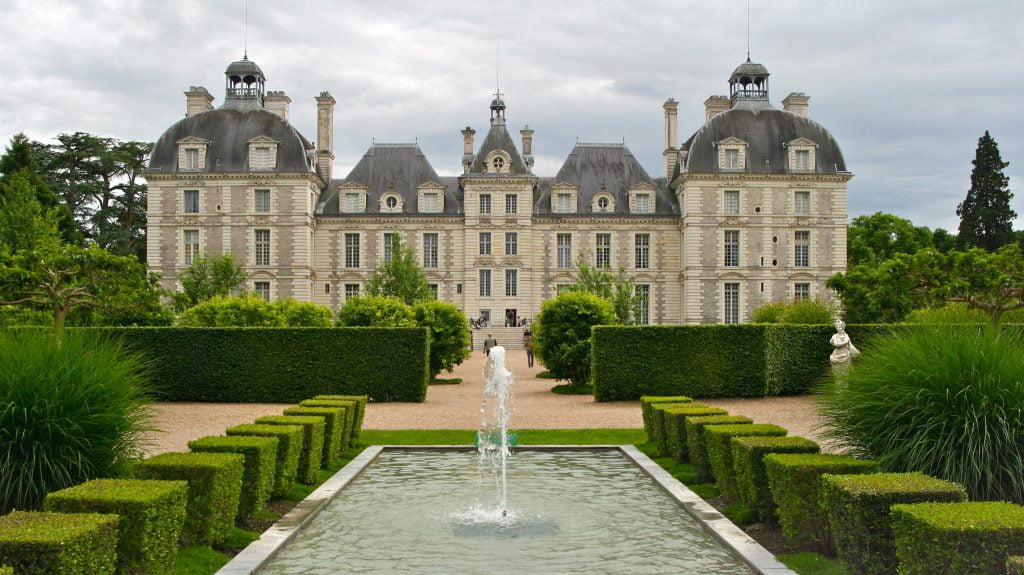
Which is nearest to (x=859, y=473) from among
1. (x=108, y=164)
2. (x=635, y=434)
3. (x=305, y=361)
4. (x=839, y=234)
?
A: (x=635, y=434)

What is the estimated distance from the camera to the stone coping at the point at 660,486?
5.84 metres

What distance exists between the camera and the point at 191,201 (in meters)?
41.1

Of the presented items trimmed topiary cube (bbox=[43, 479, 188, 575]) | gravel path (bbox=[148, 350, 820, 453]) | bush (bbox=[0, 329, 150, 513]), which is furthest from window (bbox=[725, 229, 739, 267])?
trimmed topiary cube (bbox=[43, 479, 188, 575])

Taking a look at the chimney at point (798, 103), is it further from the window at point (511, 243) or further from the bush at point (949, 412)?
the bush at point (949, 412)

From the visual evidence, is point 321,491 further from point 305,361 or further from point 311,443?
point 305,361

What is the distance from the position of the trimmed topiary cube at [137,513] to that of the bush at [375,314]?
15.1 metres

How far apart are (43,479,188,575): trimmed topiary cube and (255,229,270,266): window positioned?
36.8 meters

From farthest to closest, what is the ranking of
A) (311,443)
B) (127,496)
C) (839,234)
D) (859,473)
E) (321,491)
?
(839,234) → (311,443) → (321,491) → (859,473) → (127,496)

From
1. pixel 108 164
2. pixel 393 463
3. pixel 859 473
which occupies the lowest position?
pixel 393 463

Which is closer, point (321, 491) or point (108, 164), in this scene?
point (321, 491)

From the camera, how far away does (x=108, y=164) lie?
148 ft

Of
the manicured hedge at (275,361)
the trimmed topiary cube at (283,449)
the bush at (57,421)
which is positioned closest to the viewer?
the bush at (57,421)

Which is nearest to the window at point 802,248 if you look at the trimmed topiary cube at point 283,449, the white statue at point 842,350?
the white statue at point 842,350

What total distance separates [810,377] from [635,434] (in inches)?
285
